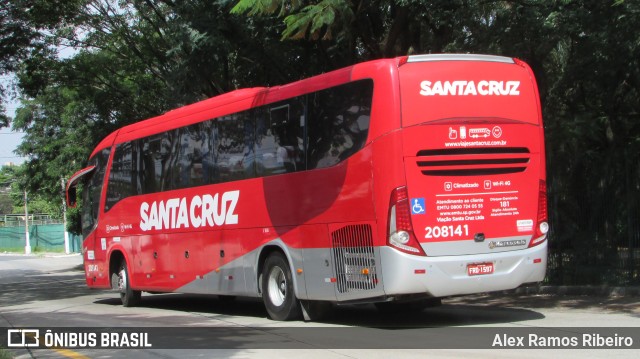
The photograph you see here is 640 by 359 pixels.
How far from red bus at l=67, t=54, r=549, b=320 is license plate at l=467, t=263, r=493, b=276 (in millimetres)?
17

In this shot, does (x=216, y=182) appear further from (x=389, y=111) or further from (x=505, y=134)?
(x=505, y=134)

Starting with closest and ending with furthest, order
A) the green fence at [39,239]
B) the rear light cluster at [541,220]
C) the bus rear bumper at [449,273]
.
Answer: the bus rear bumper at [449,273], the rear light cluster at [541,220], the green fence at [39,239]

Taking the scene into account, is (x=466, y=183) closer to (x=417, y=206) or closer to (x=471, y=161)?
(x=471, y=161)

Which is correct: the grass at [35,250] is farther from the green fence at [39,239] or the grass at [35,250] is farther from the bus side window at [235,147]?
the bus side window at [235,147]

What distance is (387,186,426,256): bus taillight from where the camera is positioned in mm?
9352

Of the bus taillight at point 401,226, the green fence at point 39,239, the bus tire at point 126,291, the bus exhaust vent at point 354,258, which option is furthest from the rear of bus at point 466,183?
the green fence at point 39,239

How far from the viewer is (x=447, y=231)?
9.55 meters

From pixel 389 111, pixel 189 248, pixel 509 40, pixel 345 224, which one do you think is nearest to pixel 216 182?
pixel 189 248

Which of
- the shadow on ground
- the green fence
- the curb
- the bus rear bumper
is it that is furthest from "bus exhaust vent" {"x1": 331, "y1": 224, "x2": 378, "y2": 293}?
the green fence

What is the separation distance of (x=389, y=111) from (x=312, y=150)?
176 centimetres

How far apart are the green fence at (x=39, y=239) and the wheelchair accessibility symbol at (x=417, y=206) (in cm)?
5157

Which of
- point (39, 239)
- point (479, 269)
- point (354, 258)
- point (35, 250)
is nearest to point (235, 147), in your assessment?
point (354, 258)

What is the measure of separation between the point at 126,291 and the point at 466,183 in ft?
31.8

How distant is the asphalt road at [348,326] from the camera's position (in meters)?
8.70
